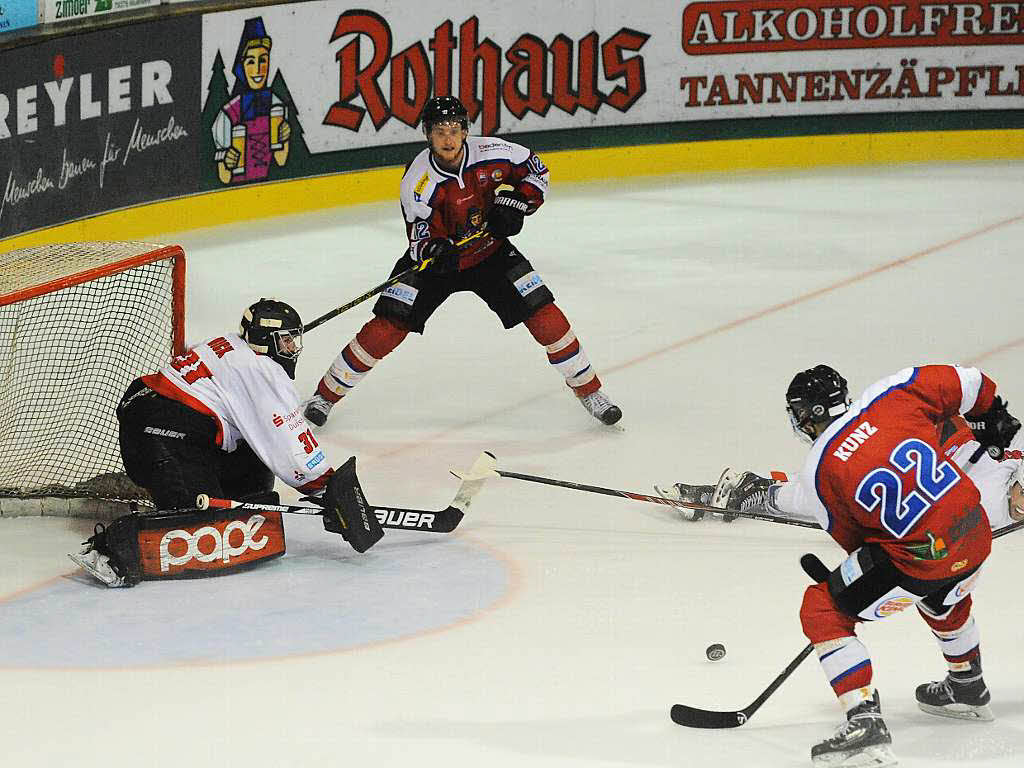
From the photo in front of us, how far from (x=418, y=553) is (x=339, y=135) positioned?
4892mm

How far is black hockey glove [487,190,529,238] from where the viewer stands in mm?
5637

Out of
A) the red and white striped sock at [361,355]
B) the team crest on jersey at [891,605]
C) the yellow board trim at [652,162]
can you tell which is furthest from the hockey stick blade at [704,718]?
the yellow board trim at [652,162]

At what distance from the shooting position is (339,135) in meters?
9.21

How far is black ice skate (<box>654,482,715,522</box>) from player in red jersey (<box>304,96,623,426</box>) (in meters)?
0.81

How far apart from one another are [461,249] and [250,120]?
341 centimetres

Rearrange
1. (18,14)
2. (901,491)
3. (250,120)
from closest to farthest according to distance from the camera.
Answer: (901,491), (18,14), (250,120)

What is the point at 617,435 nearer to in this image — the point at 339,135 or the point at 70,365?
the point at 70,365

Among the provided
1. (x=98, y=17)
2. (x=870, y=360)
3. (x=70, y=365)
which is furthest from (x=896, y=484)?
(x=98, y=17)

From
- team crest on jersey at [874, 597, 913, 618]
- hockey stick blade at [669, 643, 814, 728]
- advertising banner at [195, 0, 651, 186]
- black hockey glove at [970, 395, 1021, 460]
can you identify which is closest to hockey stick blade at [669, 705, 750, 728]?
hockey stick blade at [669, 643, 814, 728]

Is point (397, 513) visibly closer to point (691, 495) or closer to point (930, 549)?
point (691, 495)

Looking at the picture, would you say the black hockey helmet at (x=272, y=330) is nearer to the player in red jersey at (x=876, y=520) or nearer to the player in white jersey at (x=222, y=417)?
the player in white jersey at (x=222, y=417)

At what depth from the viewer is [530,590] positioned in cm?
444

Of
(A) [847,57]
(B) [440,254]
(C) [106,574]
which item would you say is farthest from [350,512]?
(A) [847,57]

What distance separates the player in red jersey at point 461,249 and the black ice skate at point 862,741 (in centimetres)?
258
